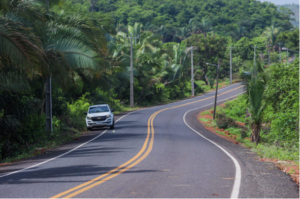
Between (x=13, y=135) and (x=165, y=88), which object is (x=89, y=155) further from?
(x=165, y=88)

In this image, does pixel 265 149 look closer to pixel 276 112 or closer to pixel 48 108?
pixel 276 112

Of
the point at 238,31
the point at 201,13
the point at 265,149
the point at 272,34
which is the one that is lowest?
the point at 265,149

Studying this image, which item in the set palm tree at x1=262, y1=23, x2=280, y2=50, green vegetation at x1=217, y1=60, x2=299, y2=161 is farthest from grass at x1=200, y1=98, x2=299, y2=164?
palm tree at x1=262, y1=23, x2=280, y2=50

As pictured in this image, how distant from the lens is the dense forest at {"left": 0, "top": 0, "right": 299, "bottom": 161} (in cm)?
1544

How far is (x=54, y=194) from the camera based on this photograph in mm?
7070

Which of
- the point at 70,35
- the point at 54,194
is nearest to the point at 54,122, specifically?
the point at 70,35

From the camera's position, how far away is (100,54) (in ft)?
76.3

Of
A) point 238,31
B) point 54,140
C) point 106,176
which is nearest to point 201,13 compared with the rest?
point 238,31

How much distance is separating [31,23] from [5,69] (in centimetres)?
379

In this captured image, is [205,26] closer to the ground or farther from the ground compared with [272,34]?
farther from the ground

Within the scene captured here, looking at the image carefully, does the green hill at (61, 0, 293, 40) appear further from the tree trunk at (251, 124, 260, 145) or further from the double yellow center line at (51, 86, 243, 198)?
the double yellow center line at (51, 86, 243, 198)

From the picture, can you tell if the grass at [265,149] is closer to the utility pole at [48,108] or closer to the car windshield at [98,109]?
the car windshield at [98,109]

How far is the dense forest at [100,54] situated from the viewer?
1544 cm

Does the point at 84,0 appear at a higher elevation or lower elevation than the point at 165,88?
higher
